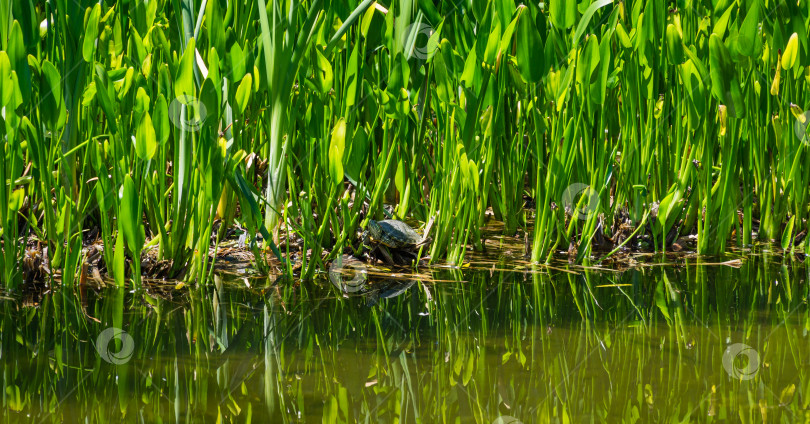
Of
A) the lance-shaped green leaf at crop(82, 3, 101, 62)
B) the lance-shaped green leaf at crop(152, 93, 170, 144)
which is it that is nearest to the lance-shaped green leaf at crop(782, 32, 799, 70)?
the lance-shaped green leaf at crop(152, 93, 170, 144)

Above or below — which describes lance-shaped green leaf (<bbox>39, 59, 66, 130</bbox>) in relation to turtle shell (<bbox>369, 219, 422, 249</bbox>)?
above

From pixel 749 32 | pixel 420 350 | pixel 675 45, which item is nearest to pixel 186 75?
pixel 420 350

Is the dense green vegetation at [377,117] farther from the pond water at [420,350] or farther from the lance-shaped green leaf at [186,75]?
the pond water at [420,350]

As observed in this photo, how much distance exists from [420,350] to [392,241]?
60 cm

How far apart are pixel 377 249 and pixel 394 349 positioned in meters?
0.61

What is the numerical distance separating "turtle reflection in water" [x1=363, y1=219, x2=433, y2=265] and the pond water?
0.40ft

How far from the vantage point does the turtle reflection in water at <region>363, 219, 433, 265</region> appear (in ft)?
5.70

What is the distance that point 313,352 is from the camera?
1148mm

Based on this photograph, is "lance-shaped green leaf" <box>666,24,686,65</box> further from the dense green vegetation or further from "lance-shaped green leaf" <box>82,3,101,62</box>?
"lance-shaped green leaf" <box>82,3,101,62</box>

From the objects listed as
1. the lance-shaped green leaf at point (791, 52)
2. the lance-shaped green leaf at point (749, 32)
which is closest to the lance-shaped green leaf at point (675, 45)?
the lance-shaped green leaf at point (749, 32)

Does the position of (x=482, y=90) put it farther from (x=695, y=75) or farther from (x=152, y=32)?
(x=152, y=32)

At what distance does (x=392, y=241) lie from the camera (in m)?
1.74

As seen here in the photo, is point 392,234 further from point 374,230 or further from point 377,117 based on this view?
point 377,117

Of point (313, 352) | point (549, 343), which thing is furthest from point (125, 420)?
point (549, 343)
